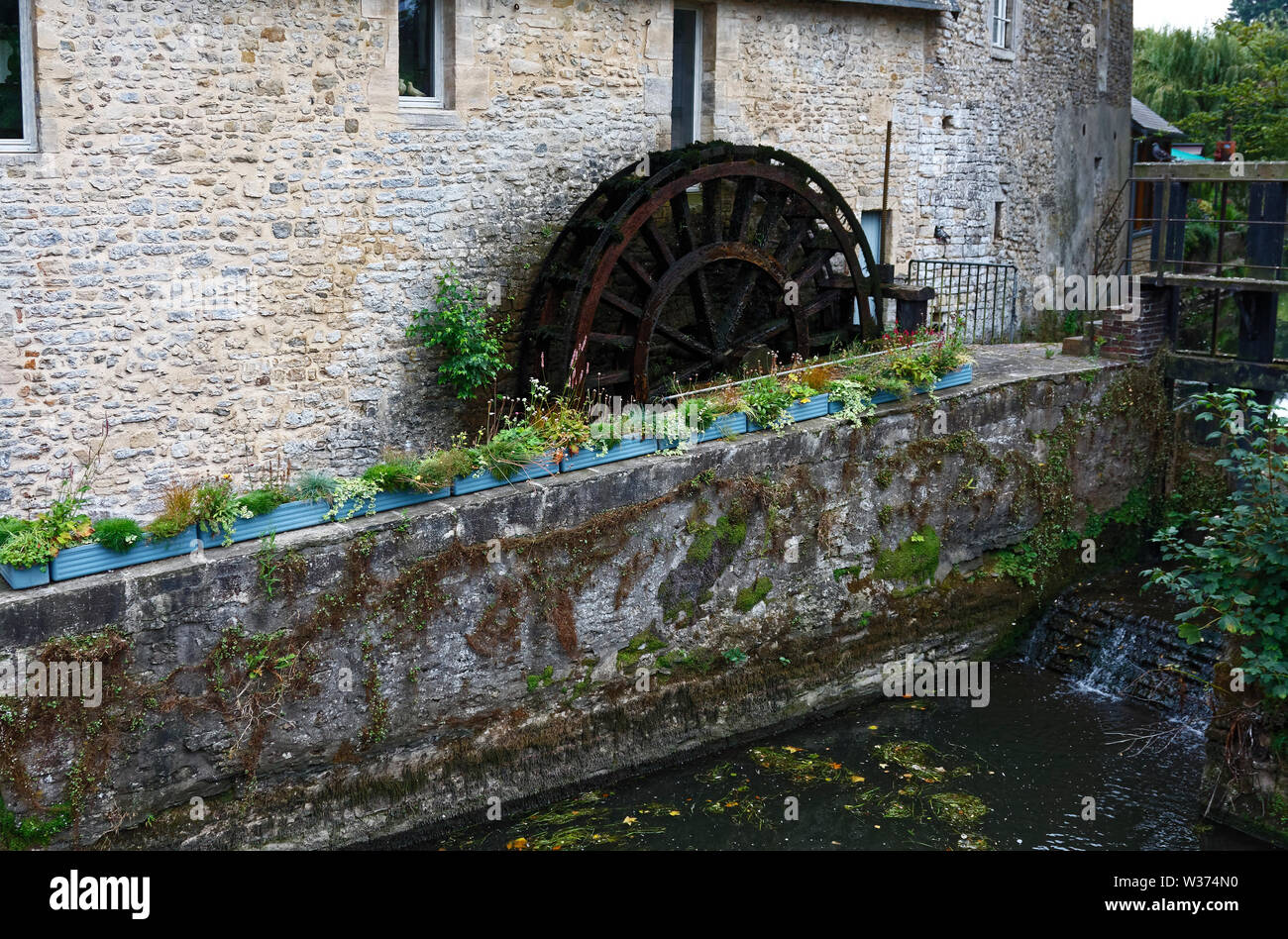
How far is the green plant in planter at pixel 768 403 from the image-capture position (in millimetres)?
8773

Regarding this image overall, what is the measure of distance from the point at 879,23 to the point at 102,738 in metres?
9.45

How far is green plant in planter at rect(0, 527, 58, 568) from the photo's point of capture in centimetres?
616

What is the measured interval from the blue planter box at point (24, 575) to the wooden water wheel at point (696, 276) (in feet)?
13.3

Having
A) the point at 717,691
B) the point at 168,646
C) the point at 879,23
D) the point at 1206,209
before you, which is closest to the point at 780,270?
the point at 879,23

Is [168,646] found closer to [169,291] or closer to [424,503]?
[424,503]

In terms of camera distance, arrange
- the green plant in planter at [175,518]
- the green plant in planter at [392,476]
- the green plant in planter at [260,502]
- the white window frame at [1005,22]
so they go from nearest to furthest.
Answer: the green plant in planter at [175,518] → the green plant in planter at [260,502] → the green plant in planter at [392,476] → the white window frame at [1005,22]

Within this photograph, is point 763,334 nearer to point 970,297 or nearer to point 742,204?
point 742,204

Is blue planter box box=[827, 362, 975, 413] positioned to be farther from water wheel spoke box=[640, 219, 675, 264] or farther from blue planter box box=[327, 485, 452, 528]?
blue planter box box=[327, 485, 452, 528]

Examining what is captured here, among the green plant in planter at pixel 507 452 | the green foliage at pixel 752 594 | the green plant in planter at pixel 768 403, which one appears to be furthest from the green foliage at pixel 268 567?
the green plant in planter at pixel 768 403

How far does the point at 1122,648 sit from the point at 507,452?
5044mm

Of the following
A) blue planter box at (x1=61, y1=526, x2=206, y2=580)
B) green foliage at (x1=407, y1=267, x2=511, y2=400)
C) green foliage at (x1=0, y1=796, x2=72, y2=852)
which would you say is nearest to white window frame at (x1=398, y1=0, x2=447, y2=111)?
green foliage at (x1=407, y1=267, x2=511, y2=400)

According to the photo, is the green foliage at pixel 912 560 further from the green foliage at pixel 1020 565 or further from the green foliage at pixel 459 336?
the green foliage at pixel 459 336

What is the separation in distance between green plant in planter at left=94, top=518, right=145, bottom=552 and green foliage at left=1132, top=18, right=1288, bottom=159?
59.6 ft

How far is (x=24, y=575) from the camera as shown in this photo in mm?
6203
